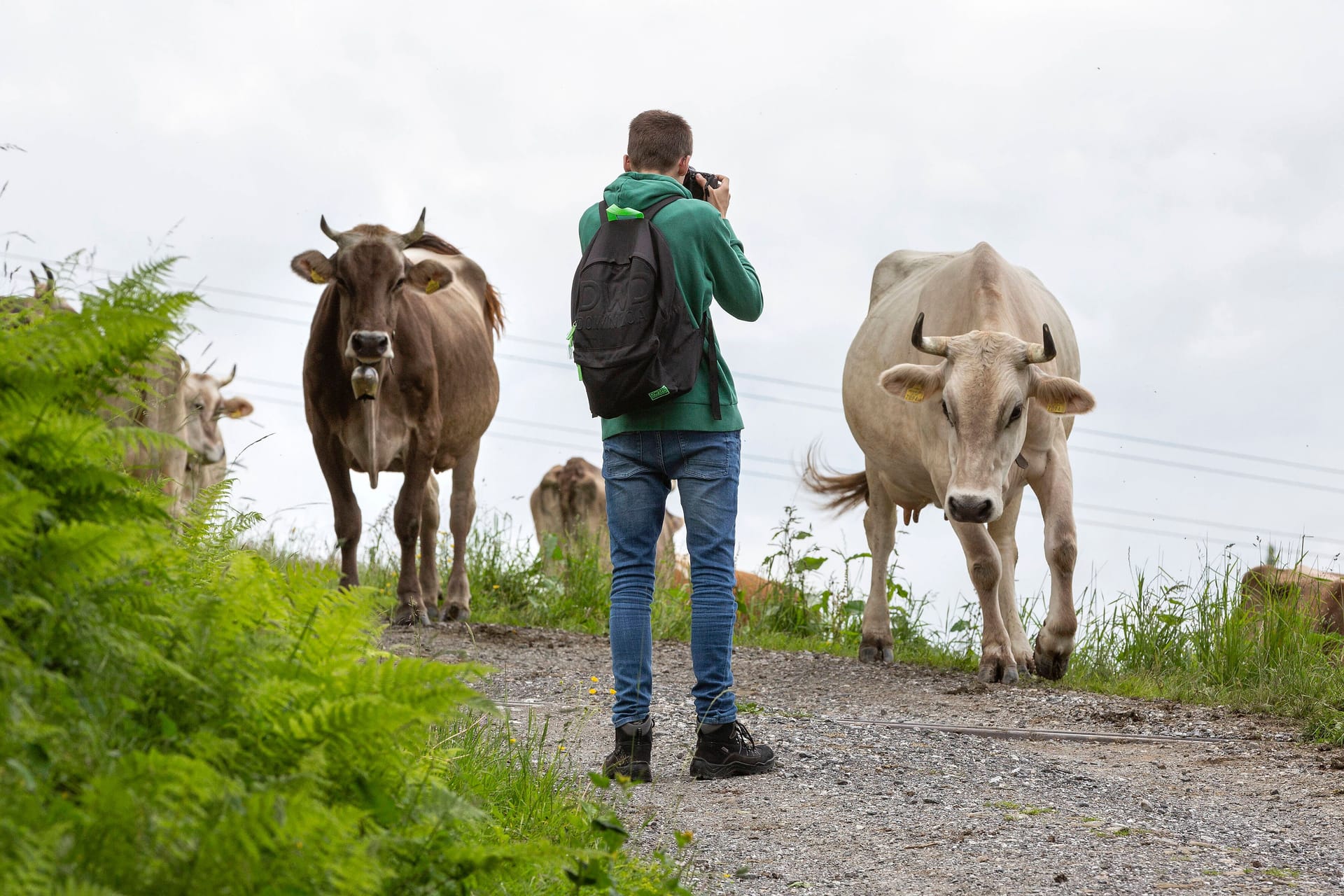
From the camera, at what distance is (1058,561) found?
25.9 ft

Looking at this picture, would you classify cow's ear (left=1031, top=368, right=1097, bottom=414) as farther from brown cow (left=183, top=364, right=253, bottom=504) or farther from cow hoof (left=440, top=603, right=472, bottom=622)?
brown cow (left=183, top=364, right=253, bottom=504)

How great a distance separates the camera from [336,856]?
182 cm

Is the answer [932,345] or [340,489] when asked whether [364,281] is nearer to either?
[340,489]

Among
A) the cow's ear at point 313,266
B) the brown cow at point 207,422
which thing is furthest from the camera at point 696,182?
the brown cow at point 207,422

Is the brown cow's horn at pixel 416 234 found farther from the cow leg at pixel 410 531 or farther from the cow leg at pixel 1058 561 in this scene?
the cow leg at pixel 1058 561

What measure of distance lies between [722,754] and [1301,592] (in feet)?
16.7

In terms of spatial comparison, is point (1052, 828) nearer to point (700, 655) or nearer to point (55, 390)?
point (700, 655)

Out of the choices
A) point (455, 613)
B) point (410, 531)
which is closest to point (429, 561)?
point (455, 613)

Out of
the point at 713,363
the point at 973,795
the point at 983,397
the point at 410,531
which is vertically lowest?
the point at 973,795

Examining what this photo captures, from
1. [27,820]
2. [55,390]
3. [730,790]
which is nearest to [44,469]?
[55,390]

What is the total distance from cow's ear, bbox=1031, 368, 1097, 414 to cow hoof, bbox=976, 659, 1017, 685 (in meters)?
1.57

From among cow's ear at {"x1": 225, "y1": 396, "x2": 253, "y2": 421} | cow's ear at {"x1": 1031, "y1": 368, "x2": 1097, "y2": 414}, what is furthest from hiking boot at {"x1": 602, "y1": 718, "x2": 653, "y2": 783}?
cow's ear at {"x1": 225, "y1": 396, "x2": 253, "y2": 421}

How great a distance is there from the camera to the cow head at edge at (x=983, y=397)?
23.7 feet

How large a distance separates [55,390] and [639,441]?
263 cm
